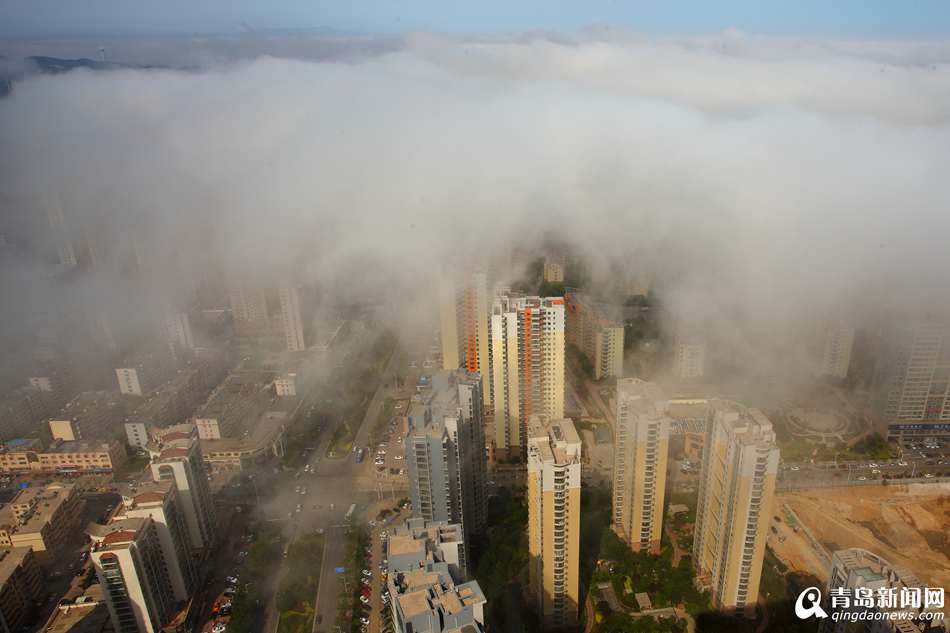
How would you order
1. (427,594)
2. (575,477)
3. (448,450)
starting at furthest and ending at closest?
1. (448,450)
2. (575,477)
3. (427,594)

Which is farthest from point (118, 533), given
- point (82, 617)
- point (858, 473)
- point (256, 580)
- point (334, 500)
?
point (858, 473)

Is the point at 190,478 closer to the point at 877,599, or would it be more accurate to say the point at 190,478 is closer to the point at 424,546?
the point at 424,546

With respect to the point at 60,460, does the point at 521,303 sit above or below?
above

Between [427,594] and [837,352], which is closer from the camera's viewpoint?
[427,594]

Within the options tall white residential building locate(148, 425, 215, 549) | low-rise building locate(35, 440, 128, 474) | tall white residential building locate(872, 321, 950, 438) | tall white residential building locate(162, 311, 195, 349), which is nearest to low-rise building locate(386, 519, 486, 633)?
tall white residential building locate(148, 425, 215, 549)

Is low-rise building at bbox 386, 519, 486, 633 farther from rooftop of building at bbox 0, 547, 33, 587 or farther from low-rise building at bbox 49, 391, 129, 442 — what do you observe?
low-rise building at bbox 49, 391, 129, 442

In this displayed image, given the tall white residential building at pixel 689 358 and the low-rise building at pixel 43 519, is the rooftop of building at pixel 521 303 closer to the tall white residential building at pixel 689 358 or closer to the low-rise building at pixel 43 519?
the tall white residential building at pixel 689 358
